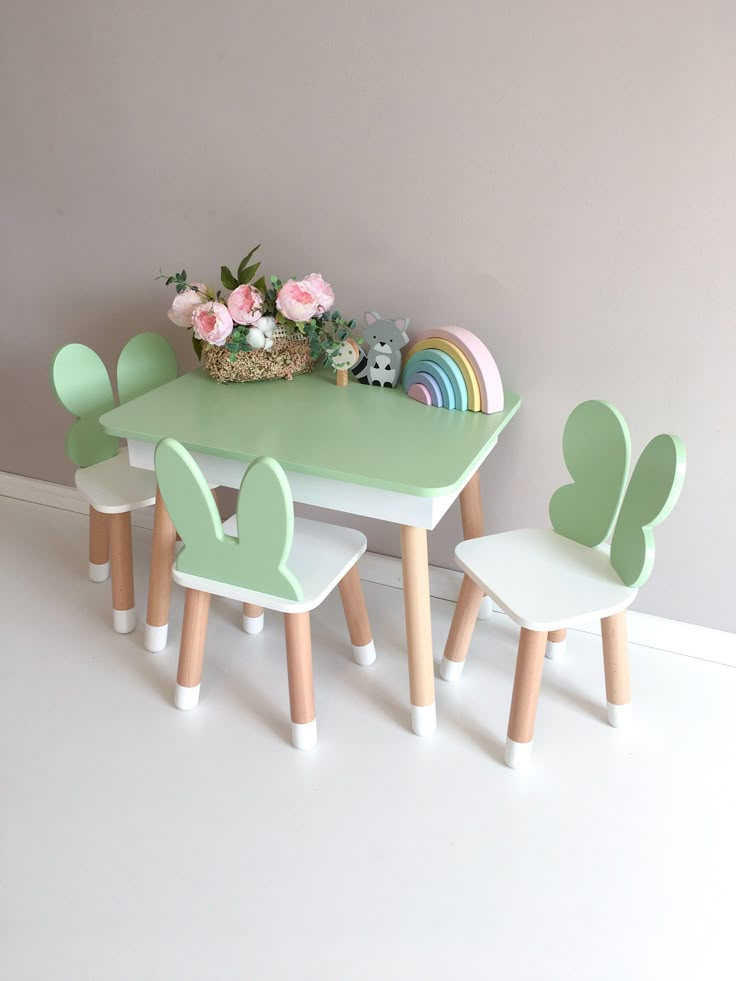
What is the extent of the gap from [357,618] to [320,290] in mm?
695

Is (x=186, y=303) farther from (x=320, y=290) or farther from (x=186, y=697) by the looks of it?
(x=186, y=697)

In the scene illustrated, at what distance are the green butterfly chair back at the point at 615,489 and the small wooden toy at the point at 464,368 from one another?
0.17 meters

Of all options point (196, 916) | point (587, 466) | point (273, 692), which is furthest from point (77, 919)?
point (587, 466)

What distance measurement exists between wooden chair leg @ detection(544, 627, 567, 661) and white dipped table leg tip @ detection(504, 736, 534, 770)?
1.09 ft

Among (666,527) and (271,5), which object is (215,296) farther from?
(666,527)

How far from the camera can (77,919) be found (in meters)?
1.36

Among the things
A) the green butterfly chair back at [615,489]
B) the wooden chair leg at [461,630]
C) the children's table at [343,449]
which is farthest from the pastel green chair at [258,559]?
the green butterfly chair back at [615,489]

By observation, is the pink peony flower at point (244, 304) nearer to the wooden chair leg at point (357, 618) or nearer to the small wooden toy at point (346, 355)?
the small wooden toy at point (346, 355)

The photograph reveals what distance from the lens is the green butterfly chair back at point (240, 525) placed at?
4.70 ft

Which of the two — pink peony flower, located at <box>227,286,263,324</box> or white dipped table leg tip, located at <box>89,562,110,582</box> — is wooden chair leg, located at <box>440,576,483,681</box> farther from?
white dipped table leg tip, located at <box>89,562,110,582</box>

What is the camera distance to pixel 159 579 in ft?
6.13

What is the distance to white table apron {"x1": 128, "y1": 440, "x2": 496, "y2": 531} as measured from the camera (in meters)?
1.55

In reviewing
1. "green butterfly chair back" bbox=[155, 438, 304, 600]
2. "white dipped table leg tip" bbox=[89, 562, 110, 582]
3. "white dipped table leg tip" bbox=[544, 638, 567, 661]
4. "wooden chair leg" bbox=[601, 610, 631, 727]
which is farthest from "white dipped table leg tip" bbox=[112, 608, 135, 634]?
"wooden chair leg" bbox=[601, 610, 631, 727]

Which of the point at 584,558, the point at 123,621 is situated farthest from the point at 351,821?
the point at 123,621
